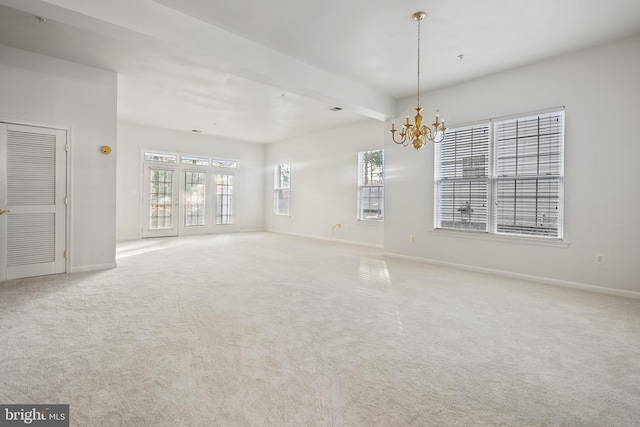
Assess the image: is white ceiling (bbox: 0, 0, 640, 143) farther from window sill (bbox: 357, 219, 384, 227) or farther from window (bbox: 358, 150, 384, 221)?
window sill (bbox: 357, 219, 384, 227)

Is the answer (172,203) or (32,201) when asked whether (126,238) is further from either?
(32,201)

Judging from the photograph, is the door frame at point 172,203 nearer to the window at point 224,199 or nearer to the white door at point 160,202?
the white door at point 160,202

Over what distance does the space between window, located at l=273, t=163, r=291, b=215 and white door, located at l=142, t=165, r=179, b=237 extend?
9.55 ft

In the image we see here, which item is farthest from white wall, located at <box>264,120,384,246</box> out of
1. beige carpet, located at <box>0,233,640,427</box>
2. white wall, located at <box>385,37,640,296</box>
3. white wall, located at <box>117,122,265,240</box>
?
beige carpet, located at <box>0,233,640,427</box>

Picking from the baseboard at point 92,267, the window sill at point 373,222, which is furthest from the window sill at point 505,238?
the baseboard at point 92,267

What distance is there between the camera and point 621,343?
243 centimetres

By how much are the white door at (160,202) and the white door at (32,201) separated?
398cm

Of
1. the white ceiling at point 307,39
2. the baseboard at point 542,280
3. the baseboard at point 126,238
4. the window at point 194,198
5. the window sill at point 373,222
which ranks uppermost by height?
the white ceiling at point 307,39

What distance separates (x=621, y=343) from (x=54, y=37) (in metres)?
6.35

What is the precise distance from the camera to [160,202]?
8406mm

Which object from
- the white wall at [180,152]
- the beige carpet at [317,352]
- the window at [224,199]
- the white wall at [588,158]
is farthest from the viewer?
the window at [224,199]

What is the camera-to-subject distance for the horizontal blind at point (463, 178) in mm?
4832

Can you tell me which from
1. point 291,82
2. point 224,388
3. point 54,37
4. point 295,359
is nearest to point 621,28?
point 291,82

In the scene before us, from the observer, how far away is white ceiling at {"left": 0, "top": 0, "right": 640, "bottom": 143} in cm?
310
